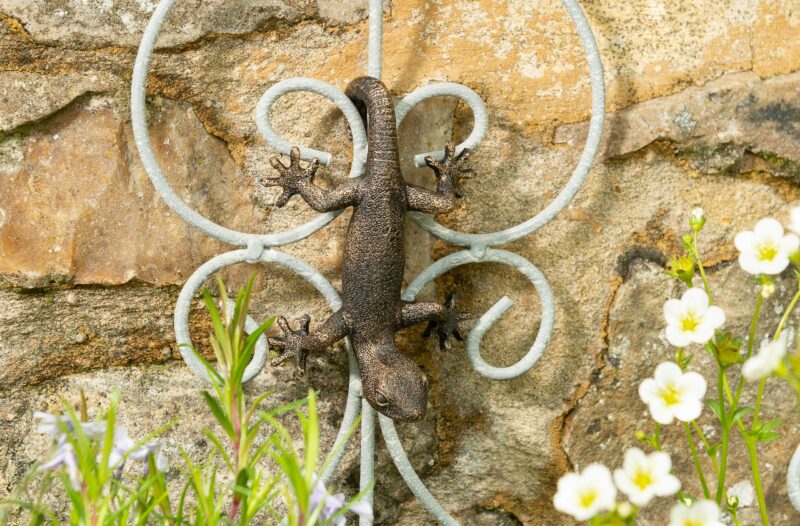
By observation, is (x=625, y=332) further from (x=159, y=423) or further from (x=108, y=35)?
(x=108, y=35)

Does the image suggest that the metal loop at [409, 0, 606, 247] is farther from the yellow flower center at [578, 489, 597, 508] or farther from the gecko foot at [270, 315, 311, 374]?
the yellow flower center at [578, 489, 597, 508]

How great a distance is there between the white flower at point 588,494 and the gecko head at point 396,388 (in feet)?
0.98

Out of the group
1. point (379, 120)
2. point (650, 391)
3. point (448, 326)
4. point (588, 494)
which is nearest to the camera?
point (588, 494)

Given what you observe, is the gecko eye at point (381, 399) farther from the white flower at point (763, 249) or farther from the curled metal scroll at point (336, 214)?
the white flower at point (763, 249)

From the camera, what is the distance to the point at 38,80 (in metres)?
0.97

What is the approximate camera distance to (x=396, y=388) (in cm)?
96

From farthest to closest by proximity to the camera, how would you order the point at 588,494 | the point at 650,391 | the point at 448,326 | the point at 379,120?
the point at 448,326
the point at 379,120
the point at 650,391
the point at 588,494

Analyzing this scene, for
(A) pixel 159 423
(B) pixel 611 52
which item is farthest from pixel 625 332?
(A) pixel 159 423

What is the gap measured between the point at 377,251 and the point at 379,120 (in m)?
0.14

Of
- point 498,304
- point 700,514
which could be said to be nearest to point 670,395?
point 700,514

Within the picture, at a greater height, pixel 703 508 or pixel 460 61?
pixel 460 61

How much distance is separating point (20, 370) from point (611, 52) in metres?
0.79

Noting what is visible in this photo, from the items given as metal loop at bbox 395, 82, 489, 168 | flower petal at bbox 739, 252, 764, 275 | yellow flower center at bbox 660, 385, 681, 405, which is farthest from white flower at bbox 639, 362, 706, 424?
metal loop at bbox 395, 82, 489, 168

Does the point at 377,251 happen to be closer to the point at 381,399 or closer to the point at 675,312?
the point at 381,399
